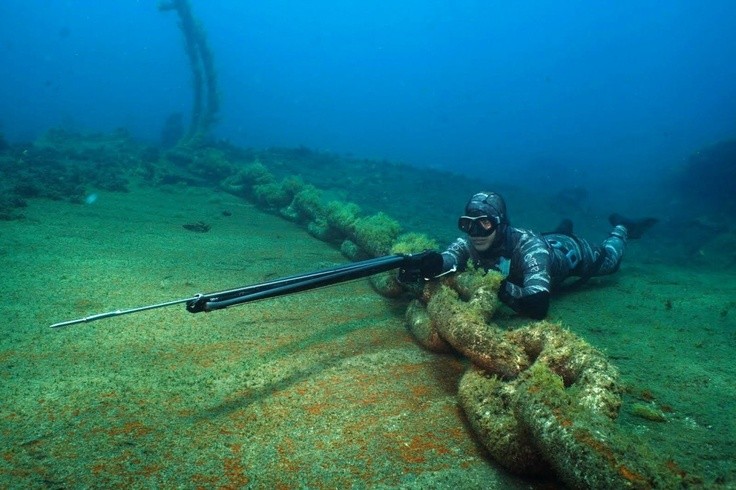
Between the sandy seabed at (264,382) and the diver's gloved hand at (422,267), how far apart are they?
0.59 metres

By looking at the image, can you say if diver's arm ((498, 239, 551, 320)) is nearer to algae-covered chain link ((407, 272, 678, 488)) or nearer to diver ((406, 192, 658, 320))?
diver ((406, 192, 658, 320))

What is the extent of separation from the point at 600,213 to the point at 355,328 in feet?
86.3

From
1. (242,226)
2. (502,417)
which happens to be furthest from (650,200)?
(502,417)

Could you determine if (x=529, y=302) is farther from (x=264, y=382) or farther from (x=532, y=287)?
(x=264, y=382)

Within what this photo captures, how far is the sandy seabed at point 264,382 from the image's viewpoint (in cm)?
223

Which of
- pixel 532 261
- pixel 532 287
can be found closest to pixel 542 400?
pixel 532 287

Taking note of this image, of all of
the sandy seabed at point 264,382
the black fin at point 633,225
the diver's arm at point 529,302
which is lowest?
the sandy seabed at point 264,382

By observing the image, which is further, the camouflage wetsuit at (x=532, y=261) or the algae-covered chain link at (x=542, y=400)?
the camouflage wetsuit at (x=532, y=261)

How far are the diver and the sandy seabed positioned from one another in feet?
2.22

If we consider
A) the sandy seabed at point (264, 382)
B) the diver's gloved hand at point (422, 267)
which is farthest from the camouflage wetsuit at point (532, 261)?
the sandy seabed at point (264, 382)

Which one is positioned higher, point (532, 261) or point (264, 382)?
point (532, 261)

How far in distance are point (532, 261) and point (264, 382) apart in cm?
337

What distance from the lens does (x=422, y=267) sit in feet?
14.5

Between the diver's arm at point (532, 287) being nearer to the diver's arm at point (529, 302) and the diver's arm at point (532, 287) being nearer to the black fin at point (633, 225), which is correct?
the diver's arm at point (529, 302)
